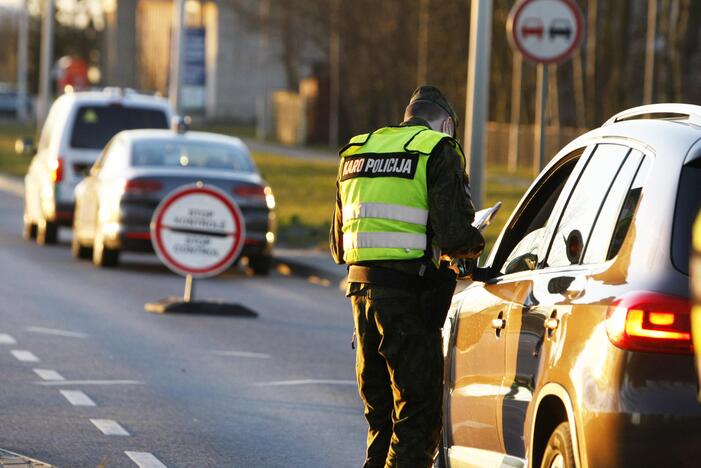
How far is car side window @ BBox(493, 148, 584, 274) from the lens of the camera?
6617 millimetres

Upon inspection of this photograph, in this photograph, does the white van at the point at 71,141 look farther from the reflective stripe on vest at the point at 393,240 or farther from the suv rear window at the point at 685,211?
the suv rear window at the point at 685,211

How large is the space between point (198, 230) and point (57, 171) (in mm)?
7046

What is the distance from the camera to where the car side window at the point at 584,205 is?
19.6 feet

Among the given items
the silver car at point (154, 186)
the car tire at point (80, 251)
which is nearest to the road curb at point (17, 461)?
the silver car at point (154, 186)

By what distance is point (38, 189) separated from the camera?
23344 millimetres

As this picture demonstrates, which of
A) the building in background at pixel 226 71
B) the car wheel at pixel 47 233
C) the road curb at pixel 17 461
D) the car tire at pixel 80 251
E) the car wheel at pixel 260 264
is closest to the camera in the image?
the road curb at pixel 17 461

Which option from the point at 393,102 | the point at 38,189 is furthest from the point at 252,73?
the point at 38,189

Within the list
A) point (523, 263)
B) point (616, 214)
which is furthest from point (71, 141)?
point (616, 214)

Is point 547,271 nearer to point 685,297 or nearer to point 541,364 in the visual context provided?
point 541,364

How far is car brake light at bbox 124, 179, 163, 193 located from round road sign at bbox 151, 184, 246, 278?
10.4ft

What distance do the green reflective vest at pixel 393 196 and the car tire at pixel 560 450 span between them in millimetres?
1127

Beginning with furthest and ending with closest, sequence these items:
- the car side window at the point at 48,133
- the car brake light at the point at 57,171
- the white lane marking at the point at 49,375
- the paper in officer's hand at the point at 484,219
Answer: the car side window at the point at 48,133, the car brake light at the point at 57,171, the white lane marking at the point at 49,375, the paper in officer's hand at the point at 484,219

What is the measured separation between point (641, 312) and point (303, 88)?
5696 centimetres

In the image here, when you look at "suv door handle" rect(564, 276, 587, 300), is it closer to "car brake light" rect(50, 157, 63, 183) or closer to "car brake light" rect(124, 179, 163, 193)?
"car brake light" rect(124, 179, 163, 193)
